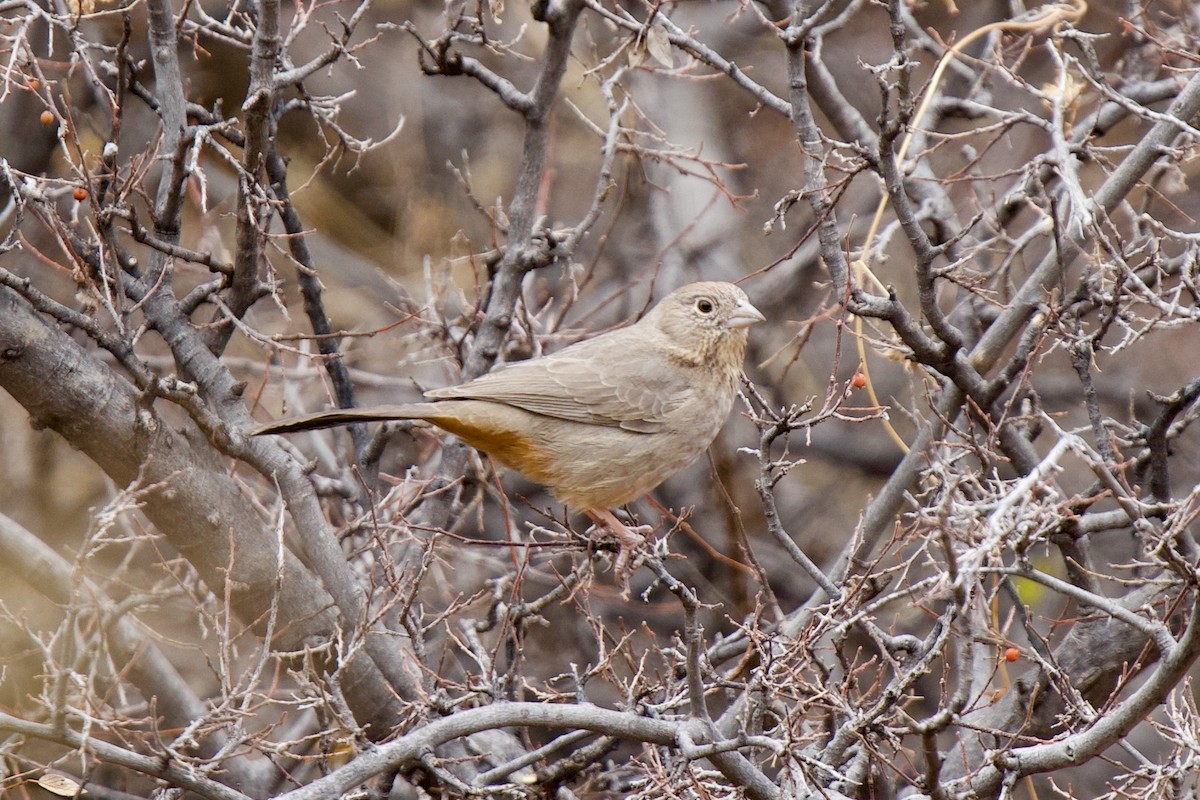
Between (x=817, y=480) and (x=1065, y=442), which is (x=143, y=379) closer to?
(x=1065, y=442)

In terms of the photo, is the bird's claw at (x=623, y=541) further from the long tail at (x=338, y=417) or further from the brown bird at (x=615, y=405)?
the long tail at (x=338, y=417)

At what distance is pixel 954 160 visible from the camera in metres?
8.92

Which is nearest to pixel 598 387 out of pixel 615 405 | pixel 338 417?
pixel 615 405

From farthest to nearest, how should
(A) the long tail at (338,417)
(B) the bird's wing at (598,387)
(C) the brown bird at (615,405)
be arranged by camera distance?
(B) the bird's wing at (598,387) → (C) the brown bird at (615,405) → (A) the long tail at (338,417)

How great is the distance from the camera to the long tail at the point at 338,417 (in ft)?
15.0

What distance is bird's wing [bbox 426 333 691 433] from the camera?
17.6ft

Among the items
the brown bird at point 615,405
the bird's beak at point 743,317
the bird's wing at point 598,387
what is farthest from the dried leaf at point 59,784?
the bird's beak at point 743,317

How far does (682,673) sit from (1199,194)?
576 centimetres

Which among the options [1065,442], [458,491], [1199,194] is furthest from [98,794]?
[1199,194]

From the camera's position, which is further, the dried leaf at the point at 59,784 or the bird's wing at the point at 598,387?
the bird's wing at the point at 598,387

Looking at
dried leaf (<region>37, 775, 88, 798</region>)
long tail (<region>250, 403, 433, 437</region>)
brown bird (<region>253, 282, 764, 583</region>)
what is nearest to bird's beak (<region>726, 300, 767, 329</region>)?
brown bird (<region>253, 282, 764, 583</region>)

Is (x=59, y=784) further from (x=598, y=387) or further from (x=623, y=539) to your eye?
(x=598, y=387)

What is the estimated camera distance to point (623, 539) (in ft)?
16.4

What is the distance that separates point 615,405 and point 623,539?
720 mm
